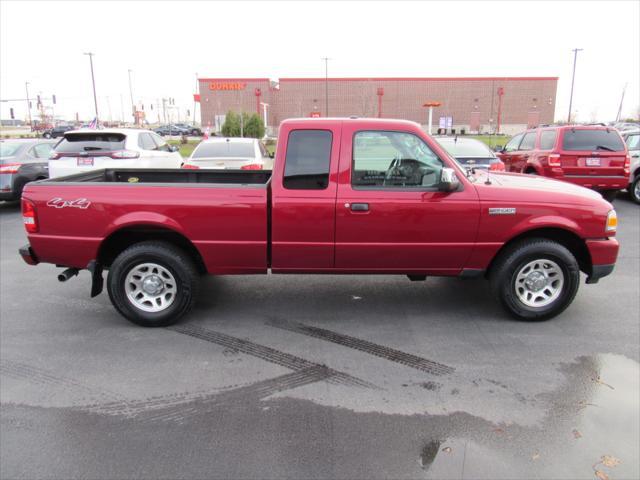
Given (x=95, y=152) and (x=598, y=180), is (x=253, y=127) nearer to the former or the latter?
(x=95, y=152)

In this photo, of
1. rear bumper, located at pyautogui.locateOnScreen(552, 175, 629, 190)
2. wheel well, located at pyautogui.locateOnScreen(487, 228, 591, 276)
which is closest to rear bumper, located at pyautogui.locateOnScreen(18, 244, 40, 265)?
wheel well, located at pyautogui.locateOnScreen(487, 228, 591, 276)

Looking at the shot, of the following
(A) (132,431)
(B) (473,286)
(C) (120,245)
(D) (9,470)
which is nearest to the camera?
(D) (9,470)

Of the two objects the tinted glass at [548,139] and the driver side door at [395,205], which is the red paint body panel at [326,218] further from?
the tinted glass at [548,139]

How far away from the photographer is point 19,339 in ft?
14.5

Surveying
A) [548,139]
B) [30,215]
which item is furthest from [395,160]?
[548,139]

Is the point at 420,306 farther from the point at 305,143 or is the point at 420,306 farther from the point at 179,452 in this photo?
the point at 179,452

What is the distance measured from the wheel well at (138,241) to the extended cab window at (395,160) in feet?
6.01

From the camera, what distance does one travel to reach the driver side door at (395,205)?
439 cm

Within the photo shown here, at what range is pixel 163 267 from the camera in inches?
180

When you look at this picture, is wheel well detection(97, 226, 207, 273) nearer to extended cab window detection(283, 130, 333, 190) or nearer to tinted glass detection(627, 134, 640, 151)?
extended cab window detection(283, 130, 333, 190)

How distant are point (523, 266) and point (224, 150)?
7.92m

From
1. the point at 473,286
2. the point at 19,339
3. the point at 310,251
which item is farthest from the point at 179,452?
the point at 473,286

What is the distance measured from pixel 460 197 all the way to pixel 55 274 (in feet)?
17.3

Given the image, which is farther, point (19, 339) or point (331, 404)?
point (19, 339)
